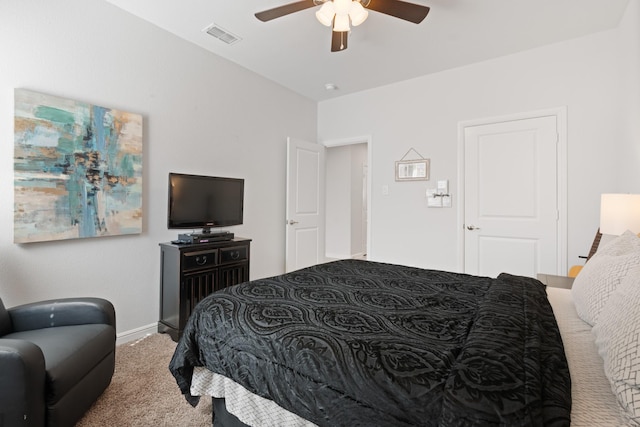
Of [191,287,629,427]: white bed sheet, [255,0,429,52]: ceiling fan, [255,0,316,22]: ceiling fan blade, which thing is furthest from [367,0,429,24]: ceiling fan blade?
[191,287,629,427]: white bed sheet

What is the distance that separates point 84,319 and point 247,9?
8.35 feet

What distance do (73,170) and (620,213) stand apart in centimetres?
383

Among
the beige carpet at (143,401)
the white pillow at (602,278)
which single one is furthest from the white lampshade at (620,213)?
the beige carpet at (143,401)

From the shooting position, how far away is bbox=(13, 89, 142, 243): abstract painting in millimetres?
2092

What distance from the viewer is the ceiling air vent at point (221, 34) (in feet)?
9.32

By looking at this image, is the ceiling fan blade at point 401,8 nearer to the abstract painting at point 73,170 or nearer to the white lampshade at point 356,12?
the white lampshade at point 356,12

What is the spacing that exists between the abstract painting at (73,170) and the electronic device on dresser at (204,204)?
295 millimetres

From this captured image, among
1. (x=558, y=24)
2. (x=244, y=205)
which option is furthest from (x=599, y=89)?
(x=244, y=205)

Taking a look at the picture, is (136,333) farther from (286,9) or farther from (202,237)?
(286,9)

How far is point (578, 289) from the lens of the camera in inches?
56.5

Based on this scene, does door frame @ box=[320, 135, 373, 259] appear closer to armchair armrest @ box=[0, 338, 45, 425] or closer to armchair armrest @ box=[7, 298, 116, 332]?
armchair armrest @ box=[7, 298, 116, 332]

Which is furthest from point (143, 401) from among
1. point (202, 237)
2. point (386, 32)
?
point (386, 32)

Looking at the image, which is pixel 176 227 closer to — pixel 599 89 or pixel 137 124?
pixel 137 124

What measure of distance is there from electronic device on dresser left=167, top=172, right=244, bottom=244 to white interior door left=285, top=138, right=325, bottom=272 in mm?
947
